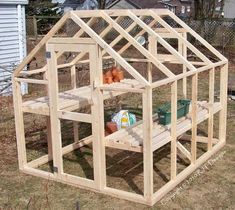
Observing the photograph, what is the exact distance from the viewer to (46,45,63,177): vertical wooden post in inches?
212

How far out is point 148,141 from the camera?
484cm

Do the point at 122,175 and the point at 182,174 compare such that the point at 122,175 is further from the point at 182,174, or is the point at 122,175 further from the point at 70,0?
the point at 70,0

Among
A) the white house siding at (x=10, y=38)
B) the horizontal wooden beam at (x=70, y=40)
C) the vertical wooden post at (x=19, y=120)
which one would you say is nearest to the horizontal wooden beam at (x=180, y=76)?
the horizontal wooden beam at (x=70, y=40)

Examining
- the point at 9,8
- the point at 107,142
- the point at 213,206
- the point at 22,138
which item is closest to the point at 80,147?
the point at 22,138

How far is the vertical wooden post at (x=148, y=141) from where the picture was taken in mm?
4719

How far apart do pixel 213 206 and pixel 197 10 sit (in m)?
18.2

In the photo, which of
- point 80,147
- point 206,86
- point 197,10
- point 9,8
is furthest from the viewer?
point 197,10

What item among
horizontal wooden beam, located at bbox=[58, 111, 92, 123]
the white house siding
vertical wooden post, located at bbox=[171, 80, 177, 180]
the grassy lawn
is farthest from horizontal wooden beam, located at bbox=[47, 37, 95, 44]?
the white house siding

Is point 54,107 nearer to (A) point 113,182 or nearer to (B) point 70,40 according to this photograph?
(B) point 70,40

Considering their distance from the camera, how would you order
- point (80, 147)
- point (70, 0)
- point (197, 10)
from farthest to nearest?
point (70, 0), point (197, 10), point (80, 147)

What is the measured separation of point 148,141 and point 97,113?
73 cm

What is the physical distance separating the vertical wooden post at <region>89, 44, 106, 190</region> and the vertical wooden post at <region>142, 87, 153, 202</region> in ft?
1.99

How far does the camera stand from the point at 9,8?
456 inches

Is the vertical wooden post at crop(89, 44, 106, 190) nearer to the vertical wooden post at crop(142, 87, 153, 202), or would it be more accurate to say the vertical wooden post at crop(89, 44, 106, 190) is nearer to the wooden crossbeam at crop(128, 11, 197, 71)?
the vertical wooden post at crop(142, 87, 153, 202)
